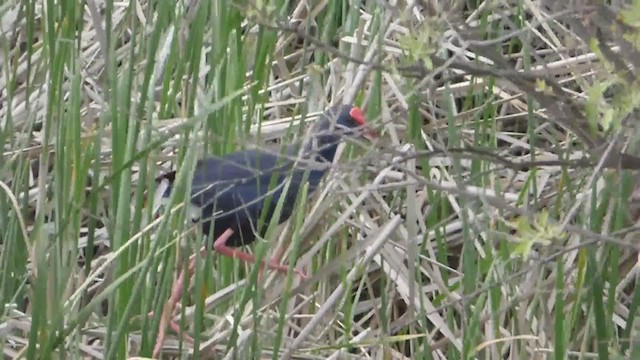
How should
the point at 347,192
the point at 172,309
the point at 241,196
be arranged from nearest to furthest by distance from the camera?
the point at 347,192 < the point at 172,309 < the point at 241,196

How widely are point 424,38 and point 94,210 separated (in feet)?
2.08

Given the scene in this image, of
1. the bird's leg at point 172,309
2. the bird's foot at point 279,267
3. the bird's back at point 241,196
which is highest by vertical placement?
the bird's back at point 241,196

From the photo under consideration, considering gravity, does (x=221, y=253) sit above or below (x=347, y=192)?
below

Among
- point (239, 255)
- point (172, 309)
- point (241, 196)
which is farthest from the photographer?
point (241, 196)

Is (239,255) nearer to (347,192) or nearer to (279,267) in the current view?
(279,267)

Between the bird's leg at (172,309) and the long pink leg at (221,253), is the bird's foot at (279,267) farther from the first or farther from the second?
the bird's leg at (172,309)

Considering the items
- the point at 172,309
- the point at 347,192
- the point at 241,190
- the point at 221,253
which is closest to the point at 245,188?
the point at 241,190

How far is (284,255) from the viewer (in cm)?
167

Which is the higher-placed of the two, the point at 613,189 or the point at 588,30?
the point at 588,30

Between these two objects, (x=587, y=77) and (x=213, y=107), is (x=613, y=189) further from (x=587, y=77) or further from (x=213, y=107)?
(x=587, y=77)

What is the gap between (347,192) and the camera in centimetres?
105

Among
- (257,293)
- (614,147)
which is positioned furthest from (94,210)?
(614,147)

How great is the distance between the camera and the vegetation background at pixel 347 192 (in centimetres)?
103

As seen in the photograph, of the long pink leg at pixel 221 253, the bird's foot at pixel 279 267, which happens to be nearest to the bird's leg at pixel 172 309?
the long pink leg at pixel 221 253
